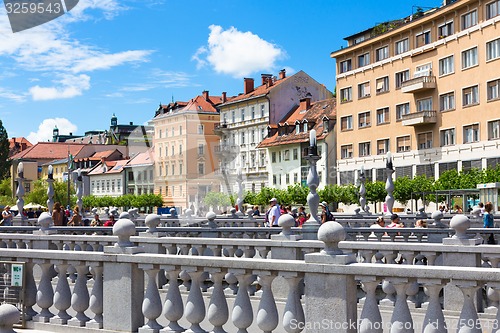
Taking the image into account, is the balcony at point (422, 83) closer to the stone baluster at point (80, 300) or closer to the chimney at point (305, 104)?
the chimney at point (305, 104)

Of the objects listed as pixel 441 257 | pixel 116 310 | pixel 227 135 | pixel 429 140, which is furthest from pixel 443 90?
pixel 116 310

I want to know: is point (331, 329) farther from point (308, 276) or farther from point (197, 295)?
point (197, 295)

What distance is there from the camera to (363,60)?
228ft

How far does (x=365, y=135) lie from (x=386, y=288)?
58.3 metres

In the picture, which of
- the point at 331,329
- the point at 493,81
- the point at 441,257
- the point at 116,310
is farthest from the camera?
the point at 493,81

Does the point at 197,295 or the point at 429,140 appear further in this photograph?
the point at 429,140

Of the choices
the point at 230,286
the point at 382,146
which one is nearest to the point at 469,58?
the point at 382,146

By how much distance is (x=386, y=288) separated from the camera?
1134cm

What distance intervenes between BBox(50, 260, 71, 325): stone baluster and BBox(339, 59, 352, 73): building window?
212ft

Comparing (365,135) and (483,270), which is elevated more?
(365,135)

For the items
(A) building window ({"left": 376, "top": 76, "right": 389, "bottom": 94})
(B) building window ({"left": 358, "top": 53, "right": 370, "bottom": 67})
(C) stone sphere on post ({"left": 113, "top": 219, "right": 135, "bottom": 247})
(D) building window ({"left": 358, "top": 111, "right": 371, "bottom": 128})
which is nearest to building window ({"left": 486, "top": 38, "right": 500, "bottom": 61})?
(A) building window ({"left": 376, "top": 76, "right": 389, "bottom": 94})

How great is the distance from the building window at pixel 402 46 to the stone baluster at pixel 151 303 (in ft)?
191

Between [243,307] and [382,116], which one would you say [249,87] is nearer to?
[382,116]

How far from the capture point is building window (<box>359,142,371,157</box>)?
2714 inches
